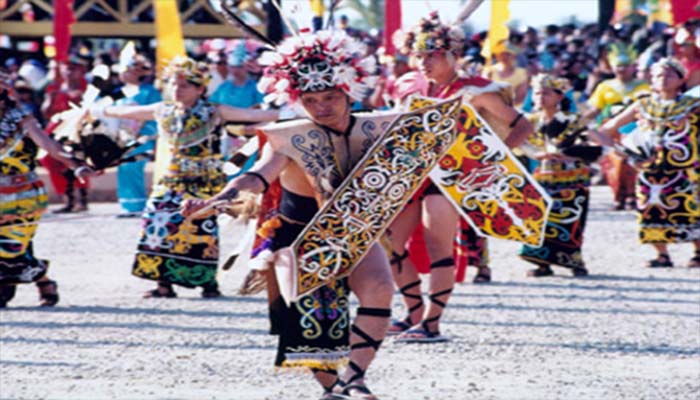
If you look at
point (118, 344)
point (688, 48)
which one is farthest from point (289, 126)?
point (688, 48)

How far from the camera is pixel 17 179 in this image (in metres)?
9.93

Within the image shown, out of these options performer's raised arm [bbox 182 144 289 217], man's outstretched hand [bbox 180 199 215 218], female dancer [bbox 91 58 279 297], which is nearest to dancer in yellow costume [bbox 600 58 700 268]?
female dancer [bbox 91 58 279 297]

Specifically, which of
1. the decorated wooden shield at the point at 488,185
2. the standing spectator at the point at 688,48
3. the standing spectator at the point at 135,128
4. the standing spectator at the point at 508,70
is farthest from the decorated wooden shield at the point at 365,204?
the standing spectator at the point at 508,70

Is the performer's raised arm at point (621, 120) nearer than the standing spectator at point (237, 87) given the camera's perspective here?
Yes

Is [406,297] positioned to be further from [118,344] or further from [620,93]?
[620,93]

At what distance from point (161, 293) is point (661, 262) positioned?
3.84m

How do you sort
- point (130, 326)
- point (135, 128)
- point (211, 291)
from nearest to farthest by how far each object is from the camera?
point (130, 326)
point (135, 128)
point (211, 291)

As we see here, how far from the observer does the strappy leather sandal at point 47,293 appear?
10.2m

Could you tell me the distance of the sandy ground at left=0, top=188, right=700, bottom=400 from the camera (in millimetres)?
7207

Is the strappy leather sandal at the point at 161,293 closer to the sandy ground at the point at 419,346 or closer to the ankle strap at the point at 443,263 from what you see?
the sandy ground at the point at 419,346

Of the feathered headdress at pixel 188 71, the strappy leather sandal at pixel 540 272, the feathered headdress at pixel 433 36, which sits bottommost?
the strappy leather sandal at pixel 540 272

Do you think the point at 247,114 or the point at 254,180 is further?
the point at 247,114

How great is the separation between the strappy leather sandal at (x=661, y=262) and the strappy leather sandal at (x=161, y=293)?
12.1ft


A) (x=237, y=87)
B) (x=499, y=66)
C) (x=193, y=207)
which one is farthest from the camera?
(x=499, y=66)
